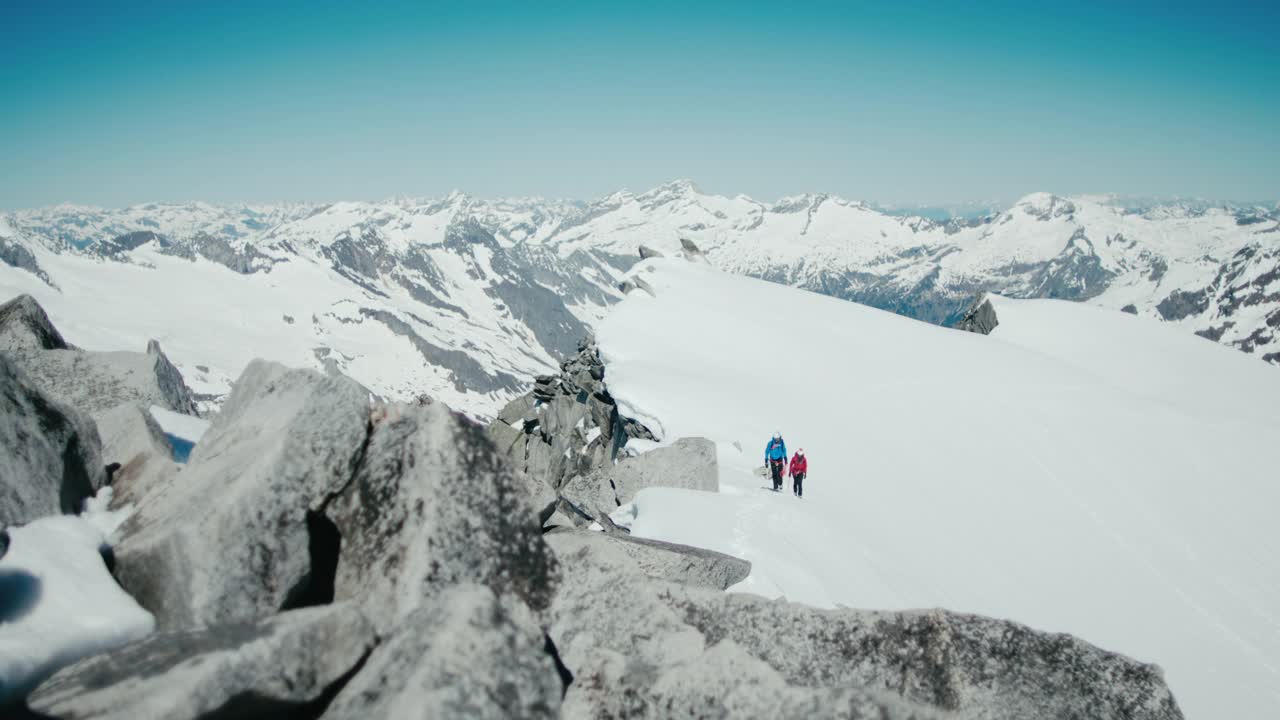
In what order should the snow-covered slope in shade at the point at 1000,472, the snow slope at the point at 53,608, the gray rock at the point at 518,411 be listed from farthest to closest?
the gray rock at the point at 518,411 → the snow-covered slope in shade at the point at 1000,472 → the snow slope at the point at 53,608

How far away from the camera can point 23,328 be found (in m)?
13.5

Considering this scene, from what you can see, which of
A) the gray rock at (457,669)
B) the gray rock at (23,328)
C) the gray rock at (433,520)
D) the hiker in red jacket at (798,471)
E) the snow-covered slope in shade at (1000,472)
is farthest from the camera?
the hiker in red jacket at (798,471)

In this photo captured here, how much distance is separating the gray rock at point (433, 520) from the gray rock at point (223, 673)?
0.89 metres

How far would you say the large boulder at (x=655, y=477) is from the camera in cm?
2328

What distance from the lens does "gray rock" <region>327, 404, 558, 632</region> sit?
21.3 feet

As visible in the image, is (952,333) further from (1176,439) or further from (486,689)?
(486,689)

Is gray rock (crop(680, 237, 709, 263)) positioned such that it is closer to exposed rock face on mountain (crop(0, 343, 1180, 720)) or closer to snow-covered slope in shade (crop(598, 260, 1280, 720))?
snow-covered slope in shade (crop(598, 260, 1280, 720))

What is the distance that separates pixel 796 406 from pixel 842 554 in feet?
43.0

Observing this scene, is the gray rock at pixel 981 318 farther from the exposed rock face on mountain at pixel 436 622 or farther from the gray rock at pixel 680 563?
the exposed rock face on mountain at pixel 436 622

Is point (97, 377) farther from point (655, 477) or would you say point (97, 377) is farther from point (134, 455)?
point (655, 477)

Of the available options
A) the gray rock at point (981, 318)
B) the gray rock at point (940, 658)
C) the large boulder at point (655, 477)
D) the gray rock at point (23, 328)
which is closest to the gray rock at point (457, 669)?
the gray rock at point (940, 658)

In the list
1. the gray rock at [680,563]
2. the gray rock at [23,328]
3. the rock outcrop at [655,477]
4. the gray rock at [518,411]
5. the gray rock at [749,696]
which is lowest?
the gray rock at [518,411]

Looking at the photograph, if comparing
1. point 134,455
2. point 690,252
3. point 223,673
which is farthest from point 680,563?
point 690,252

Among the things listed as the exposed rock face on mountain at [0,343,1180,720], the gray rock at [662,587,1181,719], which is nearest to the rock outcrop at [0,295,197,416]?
the exposed rock face on mountain at [0,343,1180,720]
